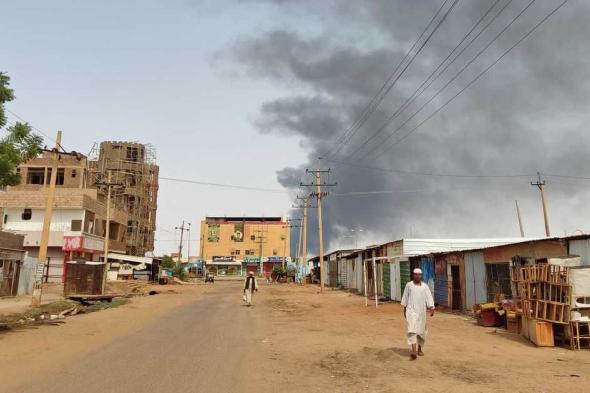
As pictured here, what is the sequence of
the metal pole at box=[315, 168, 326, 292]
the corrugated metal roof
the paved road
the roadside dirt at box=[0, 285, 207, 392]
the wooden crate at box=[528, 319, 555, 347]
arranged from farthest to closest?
1. the metal pole at box=[315, 168, 326, 292]
2. the corrugated metal roof
3. the wooden crate at box=[528, 319, 555, 347]
4. the roadside dirt at box=[0, 285, 207, 392]
5. the paved road

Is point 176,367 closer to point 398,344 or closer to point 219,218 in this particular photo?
point 398,344

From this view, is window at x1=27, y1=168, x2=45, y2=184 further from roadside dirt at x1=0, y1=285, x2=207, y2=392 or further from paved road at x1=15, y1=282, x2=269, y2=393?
paved road at x1=15, y1=282, x2=269, y2=393

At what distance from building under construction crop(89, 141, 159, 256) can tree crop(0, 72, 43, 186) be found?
68818mm

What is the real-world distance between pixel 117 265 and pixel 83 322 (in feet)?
148

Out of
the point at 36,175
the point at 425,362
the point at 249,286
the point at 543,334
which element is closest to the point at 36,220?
the point at 36,175

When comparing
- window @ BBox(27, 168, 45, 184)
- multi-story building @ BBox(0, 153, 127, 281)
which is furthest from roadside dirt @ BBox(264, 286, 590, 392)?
window @ BBox(27, 168, 45, 184)

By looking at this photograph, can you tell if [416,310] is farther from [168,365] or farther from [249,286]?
[249,286]

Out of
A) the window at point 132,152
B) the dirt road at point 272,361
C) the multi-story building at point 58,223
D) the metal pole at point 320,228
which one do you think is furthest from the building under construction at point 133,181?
the dirt road at point 272,361

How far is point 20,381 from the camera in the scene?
7668mm

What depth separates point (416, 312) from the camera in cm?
1069

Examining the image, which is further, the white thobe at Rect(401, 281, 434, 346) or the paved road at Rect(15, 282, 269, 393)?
the white thobe at Rect(401, 281, 434, 346)

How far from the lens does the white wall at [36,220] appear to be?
5188 cm

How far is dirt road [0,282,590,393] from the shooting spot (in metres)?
7.71

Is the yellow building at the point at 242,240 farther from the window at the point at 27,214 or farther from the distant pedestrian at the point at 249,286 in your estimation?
the distant pedestrian at the point at 249,286
